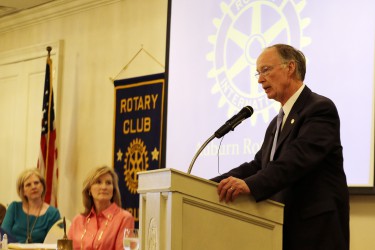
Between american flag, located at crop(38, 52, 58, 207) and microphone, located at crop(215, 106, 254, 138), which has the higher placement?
american flag, located at crop(38, 52, 58, 207)

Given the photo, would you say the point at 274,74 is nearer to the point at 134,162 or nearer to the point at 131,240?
the point at 131,240

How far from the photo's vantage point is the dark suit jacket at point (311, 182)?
3.03 m

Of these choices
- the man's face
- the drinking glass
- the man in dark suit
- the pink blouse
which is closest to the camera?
the man in dark suit

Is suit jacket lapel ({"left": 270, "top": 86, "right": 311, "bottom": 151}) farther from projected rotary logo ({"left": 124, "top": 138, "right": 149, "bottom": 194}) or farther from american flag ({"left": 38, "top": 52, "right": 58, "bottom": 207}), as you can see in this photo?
american flag ({"left": 38, "top": 52, "right": 58, "bottom": 207})

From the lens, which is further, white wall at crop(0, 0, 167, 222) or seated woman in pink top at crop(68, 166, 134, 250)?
white wall at crop(0, 0, 167, 222)

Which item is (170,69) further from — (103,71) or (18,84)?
(18,84)

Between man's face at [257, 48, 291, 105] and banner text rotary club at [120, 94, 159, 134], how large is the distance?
3927 mm

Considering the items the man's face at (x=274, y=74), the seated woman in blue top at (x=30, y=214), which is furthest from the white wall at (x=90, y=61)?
the man's face at (x=274, y=74)

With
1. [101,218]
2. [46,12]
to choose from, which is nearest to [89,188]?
[101,218]

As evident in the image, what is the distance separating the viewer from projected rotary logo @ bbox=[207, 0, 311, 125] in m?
5.63

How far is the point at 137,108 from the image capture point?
754cm

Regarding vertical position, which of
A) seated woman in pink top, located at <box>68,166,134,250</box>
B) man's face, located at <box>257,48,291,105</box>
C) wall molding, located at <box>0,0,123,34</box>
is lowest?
seated woman in pink top, located at <box>68,166,134,250</box>

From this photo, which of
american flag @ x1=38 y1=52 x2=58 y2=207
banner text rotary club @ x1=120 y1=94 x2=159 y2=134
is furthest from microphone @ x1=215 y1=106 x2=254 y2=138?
american flag @ x1=38 y1=52 x2=58 y2=207

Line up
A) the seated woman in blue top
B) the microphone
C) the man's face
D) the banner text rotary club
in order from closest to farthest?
1. the microphone
2. the man's face
3. the seated woman in blue top
4. the banner text rotary club
